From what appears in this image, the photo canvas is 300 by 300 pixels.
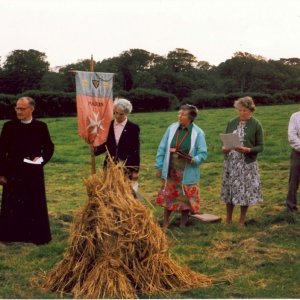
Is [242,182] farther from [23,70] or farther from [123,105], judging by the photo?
[23,70]

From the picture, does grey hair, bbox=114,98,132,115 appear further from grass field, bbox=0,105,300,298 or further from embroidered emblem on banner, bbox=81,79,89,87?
grass field, bbox=0,105,300,298

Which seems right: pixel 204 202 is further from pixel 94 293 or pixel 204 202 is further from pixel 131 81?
pixel 131 81

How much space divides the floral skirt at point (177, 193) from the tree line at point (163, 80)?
707 cm

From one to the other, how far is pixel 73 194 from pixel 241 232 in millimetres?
4279

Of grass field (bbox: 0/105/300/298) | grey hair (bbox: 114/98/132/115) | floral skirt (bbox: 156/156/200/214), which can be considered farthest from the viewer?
floral skirt (bbox: 156/156/200/214)

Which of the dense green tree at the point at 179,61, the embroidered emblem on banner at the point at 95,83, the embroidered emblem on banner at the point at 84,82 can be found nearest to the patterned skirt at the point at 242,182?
the embroidered emblem on banner at the point at 95,83

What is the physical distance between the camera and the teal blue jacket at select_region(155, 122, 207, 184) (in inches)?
332

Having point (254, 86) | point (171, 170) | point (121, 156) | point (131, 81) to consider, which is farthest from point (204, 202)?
point (131, 81)

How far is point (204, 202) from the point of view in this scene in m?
10.7

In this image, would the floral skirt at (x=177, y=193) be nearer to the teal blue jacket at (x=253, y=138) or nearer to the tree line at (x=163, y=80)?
the teal blue jacket at (x=253, y=138)

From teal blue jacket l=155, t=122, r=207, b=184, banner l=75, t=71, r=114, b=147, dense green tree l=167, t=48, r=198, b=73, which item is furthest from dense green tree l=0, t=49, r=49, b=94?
teal blue jacket l=155, t=122, r=207, b=184

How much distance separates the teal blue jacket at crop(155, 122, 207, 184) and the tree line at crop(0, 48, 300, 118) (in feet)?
23.0

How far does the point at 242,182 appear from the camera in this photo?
8.62m

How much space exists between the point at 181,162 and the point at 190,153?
0.61 feet
